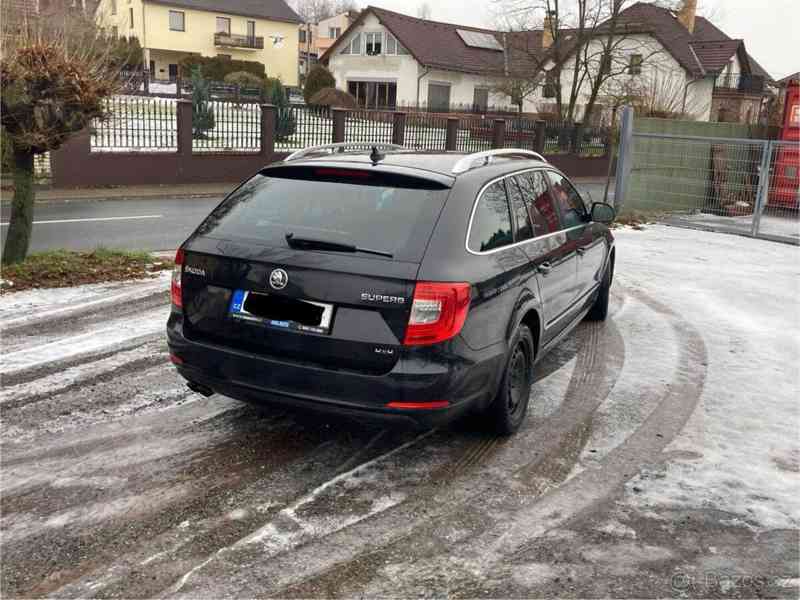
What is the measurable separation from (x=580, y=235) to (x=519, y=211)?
4.14 feet

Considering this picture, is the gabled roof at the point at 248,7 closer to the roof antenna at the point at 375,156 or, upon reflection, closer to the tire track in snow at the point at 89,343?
the tire track in snow at the point at 89,343

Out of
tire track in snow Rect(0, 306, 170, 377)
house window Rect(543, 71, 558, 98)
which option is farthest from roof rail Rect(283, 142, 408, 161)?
house window Rect(543, 71, 558, 98)

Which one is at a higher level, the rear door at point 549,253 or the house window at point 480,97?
the house window at point 480,97

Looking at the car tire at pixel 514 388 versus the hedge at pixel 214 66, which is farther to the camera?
the hedge at pixel 214 66

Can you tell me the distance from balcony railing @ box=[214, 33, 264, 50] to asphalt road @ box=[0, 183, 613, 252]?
47.3 meters

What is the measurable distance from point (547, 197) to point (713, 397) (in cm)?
187

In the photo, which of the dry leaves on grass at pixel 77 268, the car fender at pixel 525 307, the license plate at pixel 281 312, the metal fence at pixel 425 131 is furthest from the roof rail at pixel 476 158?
the metal fence at pixel 425 131

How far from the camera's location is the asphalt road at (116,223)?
1105 cm

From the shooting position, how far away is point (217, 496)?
3799mm

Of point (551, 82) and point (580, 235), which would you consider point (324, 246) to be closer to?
point (580, 235)

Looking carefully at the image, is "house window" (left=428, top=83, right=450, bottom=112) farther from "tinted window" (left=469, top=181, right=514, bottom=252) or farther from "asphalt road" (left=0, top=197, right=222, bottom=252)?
"tinted window" (left=469, top=181, right=514, bottom=252)

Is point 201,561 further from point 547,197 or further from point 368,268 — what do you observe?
point 547,197

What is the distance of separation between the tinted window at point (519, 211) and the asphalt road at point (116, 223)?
6.79 metres

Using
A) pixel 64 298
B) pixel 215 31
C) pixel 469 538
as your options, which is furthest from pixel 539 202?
pixel 215 31
